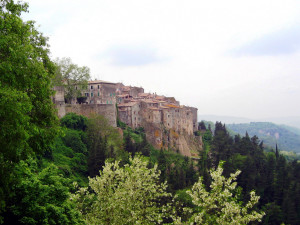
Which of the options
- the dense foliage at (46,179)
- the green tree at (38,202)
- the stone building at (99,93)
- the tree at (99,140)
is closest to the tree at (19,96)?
the dense foliage at (46,179)

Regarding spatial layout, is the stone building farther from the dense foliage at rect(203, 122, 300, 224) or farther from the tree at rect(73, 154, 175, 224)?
the tree at rect(73, 154, 175, 224)

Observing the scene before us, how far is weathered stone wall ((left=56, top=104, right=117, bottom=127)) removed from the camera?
64.9 m

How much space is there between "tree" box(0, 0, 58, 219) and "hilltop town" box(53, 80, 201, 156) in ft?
144

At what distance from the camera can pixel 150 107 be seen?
269 ft

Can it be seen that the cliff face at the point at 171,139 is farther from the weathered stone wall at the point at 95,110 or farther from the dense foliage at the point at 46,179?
the dense foliage at the point at 46,179

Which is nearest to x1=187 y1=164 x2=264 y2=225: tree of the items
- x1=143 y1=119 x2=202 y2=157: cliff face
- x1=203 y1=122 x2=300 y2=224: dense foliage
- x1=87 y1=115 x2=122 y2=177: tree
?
x1=87 y1=115 x2=122 y2=177: tree

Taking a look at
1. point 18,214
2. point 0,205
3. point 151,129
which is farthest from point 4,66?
point 151,129

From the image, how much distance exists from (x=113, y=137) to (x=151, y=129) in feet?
49.1

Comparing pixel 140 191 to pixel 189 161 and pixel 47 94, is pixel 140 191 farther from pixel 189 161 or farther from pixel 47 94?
pixel 189 161

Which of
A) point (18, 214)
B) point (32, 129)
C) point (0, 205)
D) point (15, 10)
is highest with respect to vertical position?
point (15, 10)

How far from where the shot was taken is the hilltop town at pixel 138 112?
220 feet

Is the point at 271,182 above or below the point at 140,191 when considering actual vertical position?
below

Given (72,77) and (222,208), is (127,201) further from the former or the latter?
(72,77)

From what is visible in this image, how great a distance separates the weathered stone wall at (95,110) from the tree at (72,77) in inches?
228
